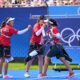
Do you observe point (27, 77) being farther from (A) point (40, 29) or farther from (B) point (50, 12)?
(B) point (50, 12)

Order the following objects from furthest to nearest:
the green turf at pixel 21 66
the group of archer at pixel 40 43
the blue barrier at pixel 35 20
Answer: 1. the blue barrier at pixel 35 20
2. the green turf at pixel 21 66
3. the group of archer at pixel 40 43

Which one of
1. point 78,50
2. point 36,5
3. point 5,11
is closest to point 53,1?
point 36,5

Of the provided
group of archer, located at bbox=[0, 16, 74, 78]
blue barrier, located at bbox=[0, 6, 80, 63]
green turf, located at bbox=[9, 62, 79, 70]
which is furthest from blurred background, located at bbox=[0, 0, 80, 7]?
group of archer, located at bbox=[0, 16, 74, 78]

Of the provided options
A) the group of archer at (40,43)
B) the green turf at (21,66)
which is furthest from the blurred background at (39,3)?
the group of archer at (40,43)

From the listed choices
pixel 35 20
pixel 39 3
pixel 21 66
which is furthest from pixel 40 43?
pixel 39 3

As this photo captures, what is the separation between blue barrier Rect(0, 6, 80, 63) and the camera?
65.2 feet

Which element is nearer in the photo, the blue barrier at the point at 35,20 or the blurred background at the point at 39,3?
the blue barrier at the point at 35,20

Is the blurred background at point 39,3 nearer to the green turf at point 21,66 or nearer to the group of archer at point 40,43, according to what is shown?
the green turf at point 21,66

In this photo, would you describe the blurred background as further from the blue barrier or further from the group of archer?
the group of archer

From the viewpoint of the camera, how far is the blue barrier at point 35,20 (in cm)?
1986

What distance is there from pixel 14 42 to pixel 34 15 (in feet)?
5.44

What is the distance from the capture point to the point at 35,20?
20469 millimetres

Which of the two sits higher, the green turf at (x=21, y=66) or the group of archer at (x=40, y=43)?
the group of archer at (x=40, y=43)

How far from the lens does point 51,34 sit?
14.3 metres
